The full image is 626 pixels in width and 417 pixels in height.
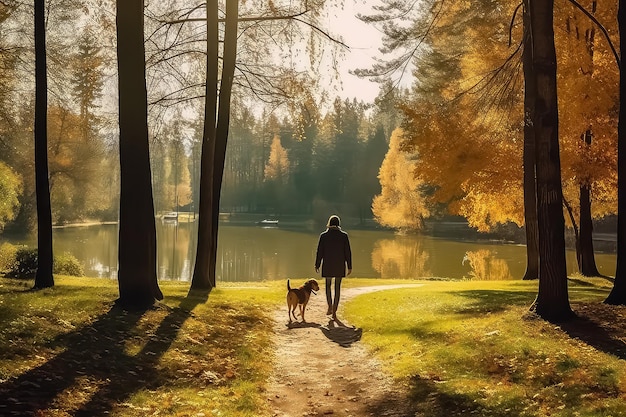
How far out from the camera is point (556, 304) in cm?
819

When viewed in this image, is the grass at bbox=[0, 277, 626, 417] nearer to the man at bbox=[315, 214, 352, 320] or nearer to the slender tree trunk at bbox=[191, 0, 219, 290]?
the man at bbox=[315, 214, 352, 320]

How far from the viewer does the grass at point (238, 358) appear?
5.31m

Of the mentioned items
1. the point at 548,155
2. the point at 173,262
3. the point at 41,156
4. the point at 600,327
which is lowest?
the point at 173,262

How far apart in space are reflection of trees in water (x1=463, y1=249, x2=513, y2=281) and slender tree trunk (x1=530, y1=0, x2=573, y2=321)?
1719 centimetres

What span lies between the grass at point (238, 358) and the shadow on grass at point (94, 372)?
14 mm

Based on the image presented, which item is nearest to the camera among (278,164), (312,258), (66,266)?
(66,266)

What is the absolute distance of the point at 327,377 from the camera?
7285 mm

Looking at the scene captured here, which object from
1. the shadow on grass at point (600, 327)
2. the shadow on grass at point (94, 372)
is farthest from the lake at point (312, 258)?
the shadow on grass at point (94, 372)

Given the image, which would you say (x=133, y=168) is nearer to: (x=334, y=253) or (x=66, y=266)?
(x=334, y=253)

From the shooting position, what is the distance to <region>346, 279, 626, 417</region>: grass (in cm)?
540

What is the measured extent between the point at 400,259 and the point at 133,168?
27243mm

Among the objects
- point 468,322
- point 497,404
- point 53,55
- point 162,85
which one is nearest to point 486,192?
point 468,322

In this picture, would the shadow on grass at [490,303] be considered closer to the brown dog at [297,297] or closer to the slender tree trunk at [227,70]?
the brown dog at [297,297]

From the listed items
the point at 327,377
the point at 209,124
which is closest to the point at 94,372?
the point at 327,377
